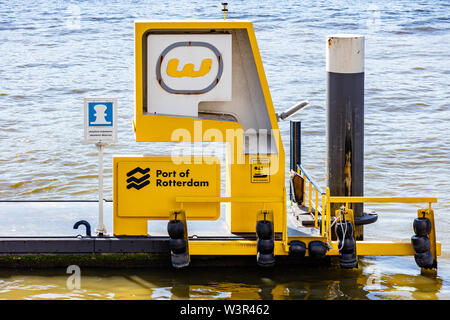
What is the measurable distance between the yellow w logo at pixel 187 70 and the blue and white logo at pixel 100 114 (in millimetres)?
725

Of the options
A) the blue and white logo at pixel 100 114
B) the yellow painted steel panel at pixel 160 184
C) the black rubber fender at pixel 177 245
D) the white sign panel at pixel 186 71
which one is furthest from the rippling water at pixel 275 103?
the white sign panel at pixel 186 71

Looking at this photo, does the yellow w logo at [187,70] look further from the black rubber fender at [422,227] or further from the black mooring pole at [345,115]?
the black rubber fender at [422,227]

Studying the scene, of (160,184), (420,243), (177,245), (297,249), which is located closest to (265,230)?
(297,249)

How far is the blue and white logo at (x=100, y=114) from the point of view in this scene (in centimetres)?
802

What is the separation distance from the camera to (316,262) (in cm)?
858

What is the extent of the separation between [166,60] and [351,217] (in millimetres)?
2496

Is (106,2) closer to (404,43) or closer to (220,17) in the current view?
(220,17)

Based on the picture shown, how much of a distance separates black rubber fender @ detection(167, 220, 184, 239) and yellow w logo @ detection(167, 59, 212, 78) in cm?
151

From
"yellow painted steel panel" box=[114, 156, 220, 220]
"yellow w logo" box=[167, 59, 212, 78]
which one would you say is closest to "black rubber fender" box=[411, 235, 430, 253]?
"yellow painted steel panel" box=[114, 156, 220, 220]

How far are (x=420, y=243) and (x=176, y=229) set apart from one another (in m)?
2.52

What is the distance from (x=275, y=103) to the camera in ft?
61.1

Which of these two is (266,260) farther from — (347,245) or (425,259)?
(425,259)

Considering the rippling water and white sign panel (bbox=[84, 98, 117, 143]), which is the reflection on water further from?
white sign panel (bbox=[84, 98, 117, 143])

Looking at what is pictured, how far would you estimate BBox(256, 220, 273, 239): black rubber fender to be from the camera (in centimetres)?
777
